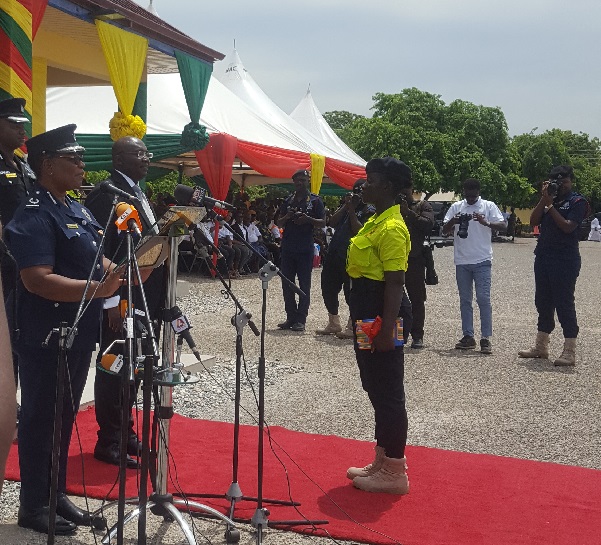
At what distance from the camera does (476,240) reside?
888 cm

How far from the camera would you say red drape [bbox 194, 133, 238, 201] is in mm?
14250

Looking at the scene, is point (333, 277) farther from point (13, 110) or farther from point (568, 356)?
point (13, 110)

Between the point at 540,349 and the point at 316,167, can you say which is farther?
the point at 316,167

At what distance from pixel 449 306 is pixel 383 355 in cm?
900

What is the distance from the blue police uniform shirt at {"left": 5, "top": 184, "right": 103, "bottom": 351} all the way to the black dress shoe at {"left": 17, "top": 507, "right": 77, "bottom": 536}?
0.76 m

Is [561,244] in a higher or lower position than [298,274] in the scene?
higher

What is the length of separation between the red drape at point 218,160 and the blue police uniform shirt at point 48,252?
10.4 meters

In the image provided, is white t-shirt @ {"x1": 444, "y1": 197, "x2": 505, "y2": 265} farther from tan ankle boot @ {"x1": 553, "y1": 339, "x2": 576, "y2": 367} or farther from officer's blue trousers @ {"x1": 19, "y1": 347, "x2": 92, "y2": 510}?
officer's blue trousers @ {"x1": 19, "y1": 347, "x2": 92, "y2": 510}

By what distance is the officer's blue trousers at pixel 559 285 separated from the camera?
808 centimetres

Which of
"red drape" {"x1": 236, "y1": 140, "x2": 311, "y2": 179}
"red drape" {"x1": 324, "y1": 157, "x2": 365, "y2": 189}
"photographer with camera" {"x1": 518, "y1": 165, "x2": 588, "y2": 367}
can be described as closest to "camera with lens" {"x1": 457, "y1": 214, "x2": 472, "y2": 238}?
"photographer with camera" {"x1": 518, "y1": 165, "x2": 588, "y2": 367}

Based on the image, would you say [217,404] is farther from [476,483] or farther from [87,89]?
[87,89]

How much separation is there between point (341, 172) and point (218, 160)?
478cm

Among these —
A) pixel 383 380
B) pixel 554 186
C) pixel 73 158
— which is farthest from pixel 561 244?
pixel 73 158

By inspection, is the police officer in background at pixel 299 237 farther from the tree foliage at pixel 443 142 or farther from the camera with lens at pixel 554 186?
the tree foliage at pixel 443 142
